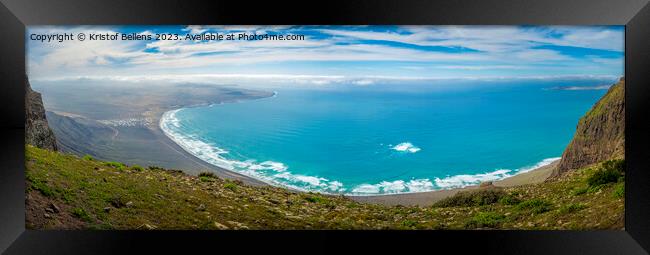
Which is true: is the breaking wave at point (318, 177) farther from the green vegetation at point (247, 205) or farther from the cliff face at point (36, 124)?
the cliff face at point (36, 124)

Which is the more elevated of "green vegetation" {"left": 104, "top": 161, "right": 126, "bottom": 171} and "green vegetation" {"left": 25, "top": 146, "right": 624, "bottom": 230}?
"green vegetation" {"left": 104, "top": 161, "right": 126, "bottom": 171}

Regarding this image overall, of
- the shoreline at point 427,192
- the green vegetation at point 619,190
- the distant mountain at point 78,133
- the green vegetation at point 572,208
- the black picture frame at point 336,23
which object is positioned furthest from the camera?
the shoreline at point 427,192

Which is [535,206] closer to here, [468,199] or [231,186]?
[468,199]

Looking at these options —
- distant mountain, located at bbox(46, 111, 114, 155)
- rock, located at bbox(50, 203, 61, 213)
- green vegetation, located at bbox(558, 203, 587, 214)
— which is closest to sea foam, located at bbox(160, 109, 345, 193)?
distant mountain, located at bbox(46, 111, 114, 155)

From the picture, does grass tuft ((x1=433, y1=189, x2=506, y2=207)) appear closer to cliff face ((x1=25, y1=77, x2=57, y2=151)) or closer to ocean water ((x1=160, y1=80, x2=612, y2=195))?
ocean water ((x1=160, y1=80, x2=612, y2=195))

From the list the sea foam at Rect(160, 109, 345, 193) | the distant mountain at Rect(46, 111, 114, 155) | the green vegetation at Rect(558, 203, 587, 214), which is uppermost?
the distant mountain at Rect(46, 111, 114, 155)

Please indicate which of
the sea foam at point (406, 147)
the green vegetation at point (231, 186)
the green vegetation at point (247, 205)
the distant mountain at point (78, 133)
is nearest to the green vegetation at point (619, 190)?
the green vegetation at point (247, 205)

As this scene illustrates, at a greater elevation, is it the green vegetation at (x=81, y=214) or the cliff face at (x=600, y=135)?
the cliff face at (x=600, y=135)
